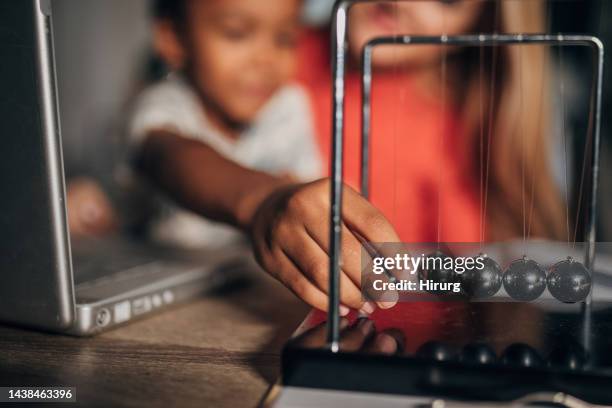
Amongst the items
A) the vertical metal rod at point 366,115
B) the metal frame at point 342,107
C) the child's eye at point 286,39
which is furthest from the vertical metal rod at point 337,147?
the child's eye at point 286,39

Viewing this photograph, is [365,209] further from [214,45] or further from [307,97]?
[307,97]

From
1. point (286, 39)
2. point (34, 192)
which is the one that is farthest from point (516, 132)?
point (34, 192)

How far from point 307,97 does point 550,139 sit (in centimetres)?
43

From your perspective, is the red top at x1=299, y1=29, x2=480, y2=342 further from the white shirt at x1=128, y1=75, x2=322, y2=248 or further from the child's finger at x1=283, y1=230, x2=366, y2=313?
the child's finger at x1=283, y1=230, x2=366, y2=313

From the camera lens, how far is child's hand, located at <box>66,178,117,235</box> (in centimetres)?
105

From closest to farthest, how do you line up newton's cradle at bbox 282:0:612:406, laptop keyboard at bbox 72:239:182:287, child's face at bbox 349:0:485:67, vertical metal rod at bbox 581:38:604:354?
newton's cradle at bbox 282:0:612:406, vertical metal rod at bbox 581:38:604:354, laptop keyboard at bbox 72:239:182:287, child's face at bbox 349:0:485:67

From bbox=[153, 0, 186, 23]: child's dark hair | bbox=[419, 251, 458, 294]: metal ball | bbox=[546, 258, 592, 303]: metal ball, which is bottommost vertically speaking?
bbox=[546, 258, 592, 303]: metal ball

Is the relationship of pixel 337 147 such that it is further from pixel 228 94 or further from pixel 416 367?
pixel 228 94

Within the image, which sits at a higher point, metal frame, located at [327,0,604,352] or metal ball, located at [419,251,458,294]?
metal frame, located at [327,0,604,352]

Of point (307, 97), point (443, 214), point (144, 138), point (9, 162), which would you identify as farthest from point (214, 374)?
point (307, 97)

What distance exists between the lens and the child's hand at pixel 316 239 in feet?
1.21

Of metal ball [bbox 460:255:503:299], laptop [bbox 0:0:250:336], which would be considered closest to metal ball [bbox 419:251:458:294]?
metal ball [bbox 460:255:503:299]

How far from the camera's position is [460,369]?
318mm

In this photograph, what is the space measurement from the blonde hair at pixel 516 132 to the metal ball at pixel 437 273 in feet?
1.57
